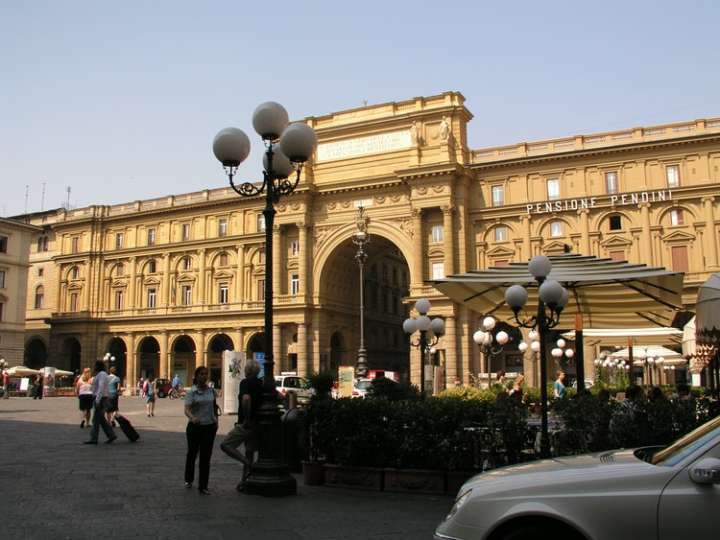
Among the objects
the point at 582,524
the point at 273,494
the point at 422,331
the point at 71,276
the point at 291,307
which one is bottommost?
the point at 273,494

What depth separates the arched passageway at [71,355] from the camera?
6331 centimetres

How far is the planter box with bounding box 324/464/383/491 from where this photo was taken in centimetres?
921

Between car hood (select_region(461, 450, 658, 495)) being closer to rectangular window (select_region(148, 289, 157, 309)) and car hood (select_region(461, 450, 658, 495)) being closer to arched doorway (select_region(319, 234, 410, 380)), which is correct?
arched doorway (select_region(319, 234, 410, 380))

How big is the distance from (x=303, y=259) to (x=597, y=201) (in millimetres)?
21116

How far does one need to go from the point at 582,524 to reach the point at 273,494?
550 cm

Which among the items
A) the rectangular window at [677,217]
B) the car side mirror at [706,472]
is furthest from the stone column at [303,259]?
the car side mirror at [706,472]

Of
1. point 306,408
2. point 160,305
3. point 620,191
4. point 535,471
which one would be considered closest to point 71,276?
point 160,305

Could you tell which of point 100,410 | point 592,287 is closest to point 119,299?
point 100,410

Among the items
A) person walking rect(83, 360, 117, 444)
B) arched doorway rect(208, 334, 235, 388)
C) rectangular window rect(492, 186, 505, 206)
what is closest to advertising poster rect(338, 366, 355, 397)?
person walking rect(83, 360, 117, 444)

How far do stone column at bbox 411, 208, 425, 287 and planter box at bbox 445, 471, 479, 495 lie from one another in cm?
3783

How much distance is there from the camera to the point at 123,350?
6306 centimetres

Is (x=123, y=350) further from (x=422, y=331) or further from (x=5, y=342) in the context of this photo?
(x=422, y=331)

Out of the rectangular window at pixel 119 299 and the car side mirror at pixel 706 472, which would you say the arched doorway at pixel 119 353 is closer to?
the rectangular window at pixel 119 299

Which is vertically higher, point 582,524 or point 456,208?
point 456,208
